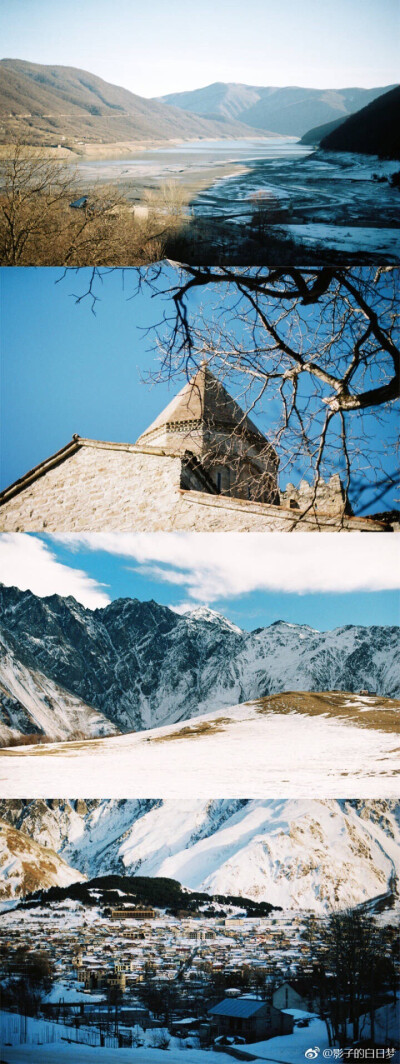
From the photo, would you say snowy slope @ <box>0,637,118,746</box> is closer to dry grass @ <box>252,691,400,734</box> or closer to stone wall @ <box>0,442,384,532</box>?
stone wall @ <box>0,442,384,532</box>

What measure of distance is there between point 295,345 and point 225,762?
2759 mm

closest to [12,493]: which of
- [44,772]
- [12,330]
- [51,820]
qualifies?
[12,330]

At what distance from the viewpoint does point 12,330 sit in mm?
6348

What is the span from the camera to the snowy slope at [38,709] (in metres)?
6.43

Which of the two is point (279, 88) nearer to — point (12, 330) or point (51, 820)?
point (12, 330)

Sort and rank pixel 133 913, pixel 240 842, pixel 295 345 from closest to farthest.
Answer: pixel 295 345, pixel 133 913, pixel 240 842

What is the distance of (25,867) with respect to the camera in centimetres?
679

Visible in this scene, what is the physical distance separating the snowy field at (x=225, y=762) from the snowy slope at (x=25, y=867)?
2.64 feet

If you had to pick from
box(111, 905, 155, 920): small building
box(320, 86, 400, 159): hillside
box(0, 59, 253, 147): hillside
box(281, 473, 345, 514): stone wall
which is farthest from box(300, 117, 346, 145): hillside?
box(111, 905, 155, 920): small building

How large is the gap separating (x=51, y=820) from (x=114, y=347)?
3.44 meters

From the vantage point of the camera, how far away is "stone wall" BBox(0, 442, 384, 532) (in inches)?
249

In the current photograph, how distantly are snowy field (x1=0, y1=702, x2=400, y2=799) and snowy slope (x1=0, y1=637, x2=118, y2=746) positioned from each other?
0.12m

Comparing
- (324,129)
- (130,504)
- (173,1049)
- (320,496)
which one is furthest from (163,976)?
(324,129)

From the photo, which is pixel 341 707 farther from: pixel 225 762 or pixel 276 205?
pixel 276 205
